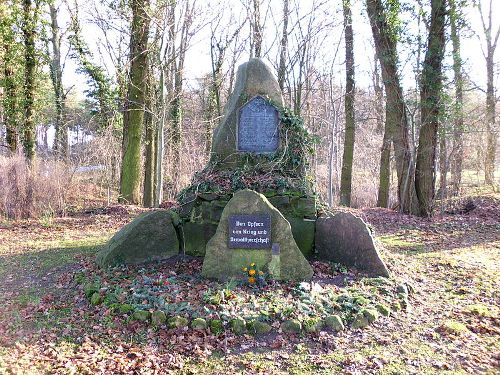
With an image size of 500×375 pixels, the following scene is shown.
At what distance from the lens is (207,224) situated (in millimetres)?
6547

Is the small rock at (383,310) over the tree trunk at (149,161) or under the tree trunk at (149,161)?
under

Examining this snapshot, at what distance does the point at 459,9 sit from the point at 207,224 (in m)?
9.89

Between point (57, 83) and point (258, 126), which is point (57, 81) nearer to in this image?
point (57, 83)

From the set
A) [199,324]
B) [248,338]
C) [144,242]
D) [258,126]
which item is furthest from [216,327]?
[258,126]

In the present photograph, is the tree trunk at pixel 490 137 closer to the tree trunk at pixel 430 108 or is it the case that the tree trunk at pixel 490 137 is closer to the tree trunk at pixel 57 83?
the tree trunk at pixel 430 108

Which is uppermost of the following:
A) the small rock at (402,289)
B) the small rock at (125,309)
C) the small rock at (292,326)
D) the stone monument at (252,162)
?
the stone monument at (252,162)

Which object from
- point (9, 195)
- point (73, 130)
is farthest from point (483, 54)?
point (73, 130)

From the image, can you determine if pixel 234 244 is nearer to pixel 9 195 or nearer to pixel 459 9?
pixel 9 195

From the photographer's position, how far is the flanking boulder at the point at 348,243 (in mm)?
5746

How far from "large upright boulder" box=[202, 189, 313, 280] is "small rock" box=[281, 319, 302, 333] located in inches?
46.8

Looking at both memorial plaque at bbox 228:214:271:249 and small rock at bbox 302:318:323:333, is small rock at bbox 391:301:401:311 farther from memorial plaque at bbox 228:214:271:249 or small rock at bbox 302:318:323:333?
memorial plaque at bbox 228:214:271:249

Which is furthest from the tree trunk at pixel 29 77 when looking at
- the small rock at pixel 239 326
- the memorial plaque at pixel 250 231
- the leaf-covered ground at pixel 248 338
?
the small rock at pixel 239 326

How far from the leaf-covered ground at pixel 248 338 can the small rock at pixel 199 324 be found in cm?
6

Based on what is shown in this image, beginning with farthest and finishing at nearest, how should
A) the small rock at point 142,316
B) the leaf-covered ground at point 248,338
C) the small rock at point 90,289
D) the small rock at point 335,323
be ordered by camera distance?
the small rock at point 90,289
the small rock at point 142,316
the small rock at point 335,323
the leaf-covered ground at point 248,338
